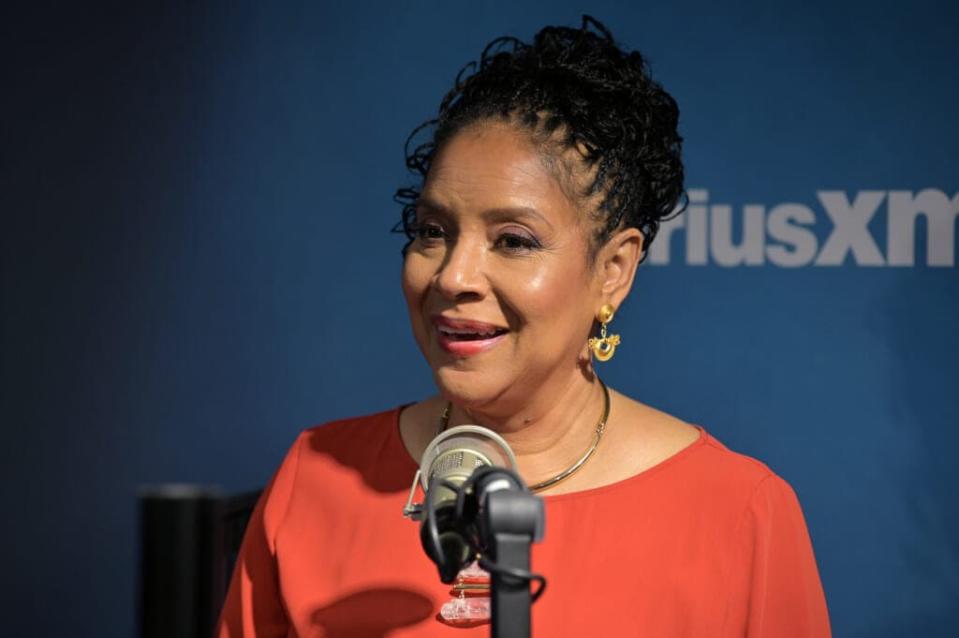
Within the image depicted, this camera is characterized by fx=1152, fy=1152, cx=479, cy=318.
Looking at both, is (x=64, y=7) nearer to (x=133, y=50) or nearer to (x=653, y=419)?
(x=133, y=50)

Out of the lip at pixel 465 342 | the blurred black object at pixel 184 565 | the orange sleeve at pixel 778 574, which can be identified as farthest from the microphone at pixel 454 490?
the blurred black object at pixel 184 565

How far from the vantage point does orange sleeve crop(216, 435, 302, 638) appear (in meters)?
1.81

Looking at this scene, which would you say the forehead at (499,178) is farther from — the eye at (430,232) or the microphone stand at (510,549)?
the microphone stand at (510,549)

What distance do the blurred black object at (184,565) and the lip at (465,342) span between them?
32.8 inches

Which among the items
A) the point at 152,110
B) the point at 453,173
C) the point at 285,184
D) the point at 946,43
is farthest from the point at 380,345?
the point at 946,43

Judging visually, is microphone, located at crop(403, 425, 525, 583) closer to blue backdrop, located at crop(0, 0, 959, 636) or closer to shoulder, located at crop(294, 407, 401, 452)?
shoulder, located at crop(294, 407, 401, 452)

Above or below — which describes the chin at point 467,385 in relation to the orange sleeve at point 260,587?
above

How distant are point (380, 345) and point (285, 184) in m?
0.40

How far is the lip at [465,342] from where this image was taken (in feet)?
5.17

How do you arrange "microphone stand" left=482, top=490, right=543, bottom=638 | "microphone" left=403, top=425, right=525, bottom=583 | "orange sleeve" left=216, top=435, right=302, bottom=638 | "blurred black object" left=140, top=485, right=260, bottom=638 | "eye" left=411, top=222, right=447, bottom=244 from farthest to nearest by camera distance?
"blurred black object" left=140, top=485, right=260, bottom=638 → "orange sleeve" left=216, top=435, right=302, bottom=638 → "eye" left=411, top=222, right=447, bottom=244 → "microphone" left=403, top=425, right=525, bottom=583 → "microphone stand" left=482, top=490, right=543, bottom=638

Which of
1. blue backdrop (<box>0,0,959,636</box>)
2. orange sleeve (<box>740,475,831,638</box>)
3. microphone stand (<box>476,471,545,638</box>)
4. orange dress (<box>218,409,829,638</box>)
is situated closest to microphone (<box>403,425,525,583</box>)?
microphone stand (<box>476,471,545,638</box>)

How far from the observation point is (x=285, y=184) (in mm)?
2488

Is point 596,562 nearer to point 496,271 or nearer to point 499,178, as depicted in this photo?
point 496,271

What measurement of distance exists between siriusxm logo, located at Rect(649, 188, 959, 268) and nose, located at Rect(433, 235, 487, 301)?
0.83 meters
